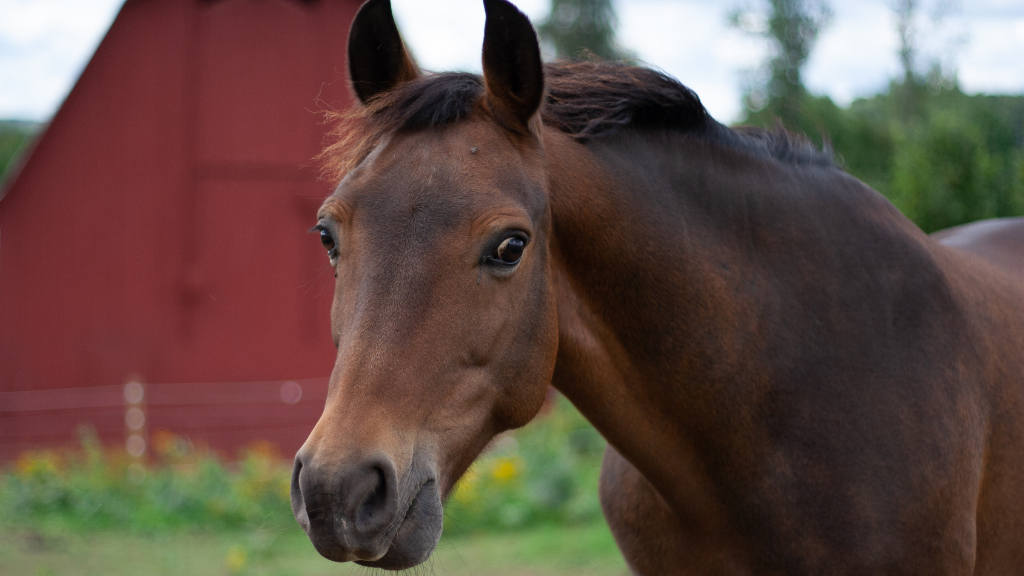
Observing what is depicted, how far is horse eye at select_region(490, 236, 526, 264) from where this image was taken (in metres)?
1.90

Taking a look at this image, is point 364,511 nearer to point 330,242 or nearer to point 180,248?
point 330,242

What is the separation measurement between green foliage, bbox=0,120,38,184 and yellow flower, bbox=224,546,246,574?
3183 centimetres

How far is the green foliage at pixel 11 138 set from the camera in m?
35.0

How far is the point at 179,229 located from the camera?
31.4 ft

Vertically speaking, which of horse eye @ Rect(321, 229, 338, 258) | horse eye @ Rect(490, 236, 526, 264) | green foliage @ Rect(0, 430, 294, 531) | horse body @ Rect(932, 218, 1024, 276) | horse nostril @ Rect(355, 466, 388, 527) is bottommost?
green foliage @ Rect(0, 430, 294, 531)

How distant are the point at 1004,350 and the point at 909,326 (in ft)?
1.37

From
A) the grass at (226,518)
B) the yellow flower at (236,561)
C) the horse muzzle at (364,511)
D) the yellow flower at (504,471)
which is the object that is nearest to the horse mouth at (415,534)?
the horse muzzle at (364,511)

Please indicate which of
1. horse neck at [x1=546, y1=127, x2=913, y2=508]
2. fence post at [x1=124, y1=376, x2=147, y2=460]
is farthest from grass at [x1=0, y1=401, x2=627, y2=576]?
horse neck at [x1=546, y1=127, x2=913, y2=508]

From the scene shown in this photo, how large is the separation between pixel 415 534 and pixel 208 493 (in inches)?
244

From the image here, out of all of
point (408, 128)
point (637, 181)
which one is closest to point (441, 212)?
point (408, 128)

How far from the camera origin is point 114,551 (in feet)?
20.4

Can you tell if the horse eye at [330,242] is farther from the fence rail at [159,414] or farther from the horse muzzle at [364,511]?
the fence rail at [159,414]

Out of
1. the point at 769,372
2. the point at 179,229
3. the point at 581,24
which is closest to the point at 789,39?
the point at 581,24

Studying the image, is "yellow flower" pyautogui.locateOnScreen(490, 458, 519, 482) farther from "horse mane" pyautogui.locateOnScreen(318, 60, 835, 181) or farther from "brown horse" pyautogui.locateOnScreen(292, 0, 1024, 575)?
"horse mane" pyautogui.locateOnScreen(318, 60, 835, 181)
